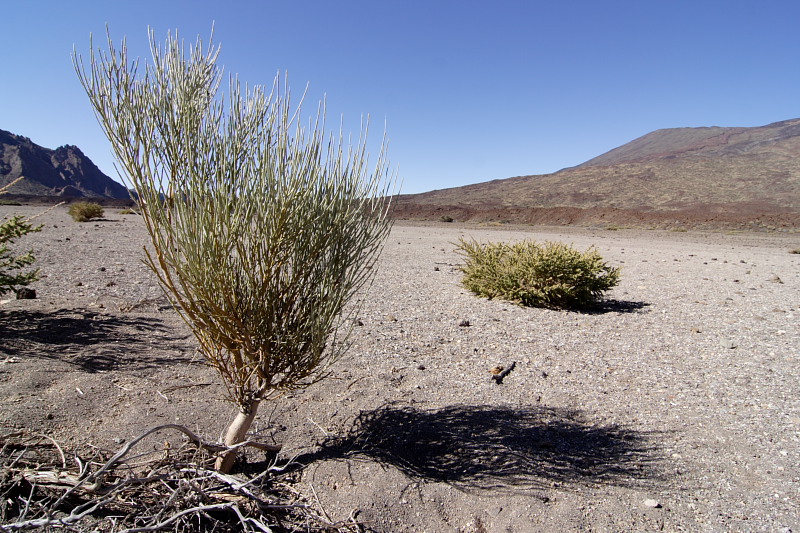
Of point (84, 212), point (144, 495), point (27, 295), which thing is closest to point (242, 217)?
point (144, 495)

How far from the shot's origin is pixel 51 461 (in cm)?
260

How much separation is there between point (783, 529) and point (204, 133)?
353 cm

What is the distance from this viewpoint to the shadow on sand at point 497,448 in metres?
3.01

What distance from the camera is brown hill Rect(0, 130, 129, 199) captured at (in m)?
96.3

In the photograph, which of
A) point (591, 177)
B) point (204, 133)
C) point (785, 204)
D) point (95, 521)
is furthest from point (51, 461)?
point (591, 177)

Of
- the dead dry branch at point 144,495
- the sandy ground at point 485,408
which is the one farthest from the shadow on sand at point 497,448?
the dead dry branch at point 144,495

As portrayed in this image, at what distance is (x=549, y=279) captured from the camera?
8000mm

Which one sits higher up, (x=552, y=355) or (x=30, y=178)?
(x=30, y=178)

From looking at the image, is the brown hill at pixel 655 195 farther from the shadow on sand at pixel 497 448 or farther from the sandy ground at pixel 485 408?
the shadow on sand at pixel 497 448

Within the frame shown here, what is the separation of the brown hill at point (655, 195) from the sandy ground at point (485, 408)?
3497 cm

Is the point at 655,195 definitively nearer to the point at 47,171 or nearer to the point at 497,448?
the point at 497,448

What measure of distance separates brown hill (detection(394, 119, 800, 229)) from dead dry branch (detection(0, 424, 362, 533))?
126 feet

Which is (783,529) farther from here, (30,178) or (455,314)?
(30,178)

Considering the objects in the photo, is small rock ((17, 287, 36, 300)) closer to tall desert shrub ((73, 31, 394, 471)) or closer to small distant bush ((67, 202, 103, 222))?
tall desert shrub ((73, 31, 394, 471))
